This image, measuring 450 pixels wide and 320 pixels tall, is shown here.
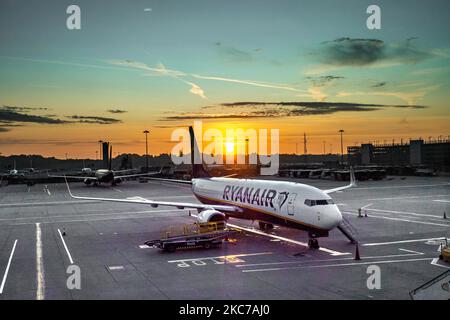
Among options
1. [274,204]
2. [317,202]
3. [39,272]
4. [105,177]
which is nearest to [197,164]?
[274,204]

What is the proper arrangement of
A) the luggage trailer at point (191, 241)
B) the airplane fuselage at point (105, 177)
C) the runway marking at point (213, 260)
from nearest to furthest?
the runway marking at point (213, 260) < the luggage trailer at point (191, 241) < the airplane fuselage at point (105, 177)

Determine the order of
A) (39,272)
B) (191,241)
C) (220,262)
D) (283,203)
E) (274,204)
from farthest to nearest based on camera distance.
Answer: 1. (274,204)
2. (283,203)
3. (191,241)
4. (220,262)
5. (39,272)

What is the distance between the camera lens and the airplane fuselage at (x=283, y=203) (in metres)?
33.2

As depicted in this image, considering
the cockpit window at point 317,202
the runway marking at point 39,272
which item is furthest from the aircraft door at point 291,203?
the runway marking at point 39,272

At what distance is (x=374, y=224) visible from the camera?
154ft

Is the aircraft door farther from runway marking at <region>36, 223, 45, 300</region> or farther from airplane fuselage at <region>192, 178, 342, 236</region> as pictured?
runway marking at <region>36, 223, 45, 300</region>

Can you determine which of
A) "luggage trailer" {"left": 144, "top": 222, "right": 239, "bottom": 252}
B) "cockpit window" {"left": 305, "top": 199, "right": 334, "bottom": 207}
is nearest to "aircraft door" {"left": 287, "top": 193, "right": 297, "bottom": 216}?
"cockpit window" {"left": 305, "top": 199, "right": 334, "bottom": 207}

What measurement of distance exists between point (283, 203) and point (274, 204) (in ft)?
4.07

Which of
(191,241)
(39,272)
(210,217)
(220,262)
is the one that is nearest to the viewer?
(39,272)

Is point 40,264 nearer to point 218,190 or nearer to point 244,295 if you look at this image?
point 244,295

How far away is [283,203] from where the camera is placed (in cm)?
3625

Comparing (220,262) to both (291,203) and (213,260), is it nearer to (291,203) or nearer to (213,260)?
(213,260)

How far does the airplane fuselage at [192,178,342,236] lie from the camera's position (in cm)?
3322

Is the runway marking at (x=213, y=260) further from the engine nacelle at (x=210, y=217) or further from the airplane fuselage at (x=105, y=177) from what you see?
the airplane fuselage at (x=105, y=177)
